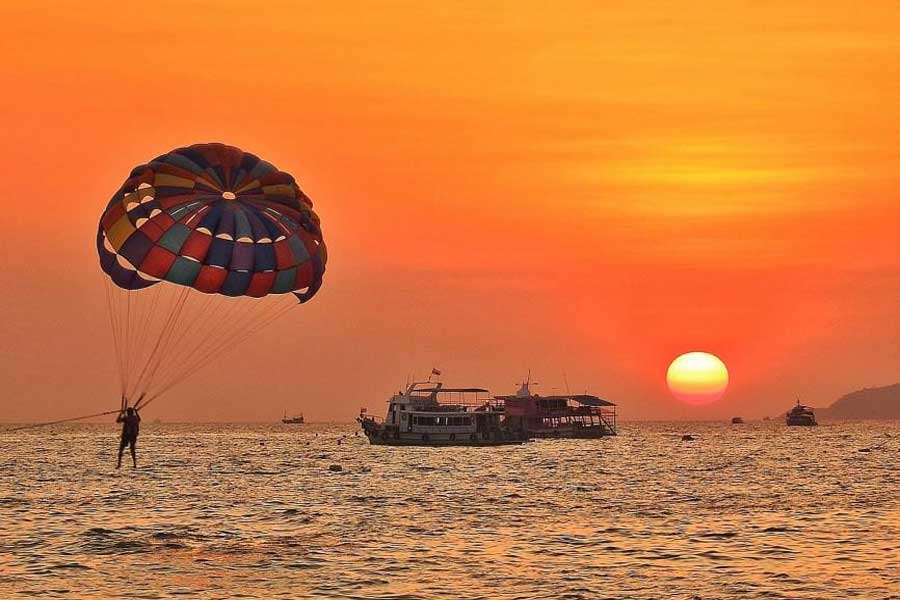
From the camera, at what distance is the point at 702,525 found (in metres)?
58.3

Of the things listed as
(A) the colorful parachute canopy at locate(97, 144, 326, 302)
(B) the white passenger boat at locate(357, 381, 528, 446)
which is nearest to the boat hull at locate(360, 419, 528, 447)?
(B) the white passenger boat at locate(357, 381, 528, 446)

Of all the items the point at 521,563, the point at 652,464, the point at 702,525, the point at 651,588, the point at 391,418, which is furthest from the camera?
the point at 391,418

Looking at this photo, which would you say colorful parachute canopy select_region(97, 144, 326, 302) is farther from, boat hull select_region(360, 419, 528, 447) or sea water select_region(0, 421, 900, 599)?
boat hull select_region(360, 419, 528, 447)

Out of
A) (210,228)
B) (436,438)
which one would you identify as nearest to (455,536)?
(210,228)

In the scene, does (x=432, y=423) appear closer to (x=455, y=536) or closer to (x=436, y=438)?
(x=436, y=438)

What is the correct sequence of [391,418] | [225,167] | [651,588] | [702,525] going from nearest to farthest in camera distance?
1. [651,588]
2. [225,167]
3. [702,525]
4. [391,418]

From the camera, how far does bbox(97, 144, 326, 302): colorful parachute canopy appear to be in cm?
4909

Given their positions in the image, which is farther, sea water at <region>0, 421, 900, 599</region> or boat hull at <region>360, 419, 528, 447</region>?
boat hull at <region>360, 419, 528, 447</region>

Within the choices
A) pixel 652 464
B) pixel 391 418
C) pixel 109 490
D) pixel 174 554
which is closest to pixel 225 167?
pixel 174 554

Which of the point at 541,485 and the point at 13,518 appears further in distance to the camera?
the point at 541,485

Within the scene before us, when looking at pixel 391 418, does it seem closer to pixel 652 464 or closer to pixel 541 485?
pixel 652 464

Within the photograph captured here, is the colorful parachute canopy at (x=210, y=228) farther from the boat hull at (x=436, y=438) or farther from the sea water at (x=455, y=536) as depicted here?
the boat hull at (x=436, y=438)

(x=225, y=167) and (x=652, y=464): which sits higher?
(x=225, y=167)

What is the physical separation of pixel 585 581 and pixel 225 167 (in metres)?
23.0
